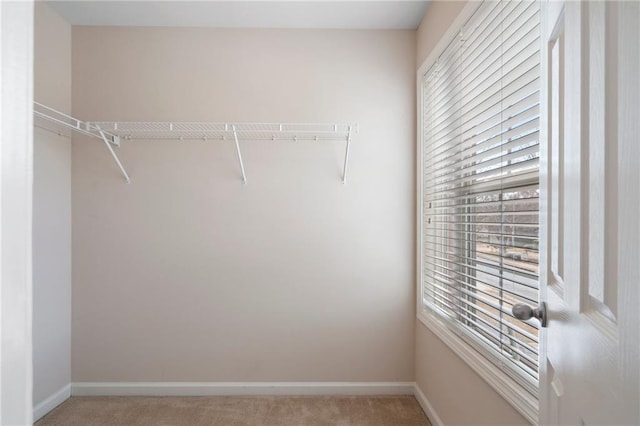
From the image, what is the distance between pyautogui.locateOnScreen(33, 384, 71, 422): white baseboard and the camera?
7.81 feet

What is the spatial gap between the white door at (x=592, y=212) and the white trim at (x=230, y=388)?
6.41 feet

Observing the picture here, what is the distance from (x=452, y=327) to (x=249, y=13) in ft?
7.50

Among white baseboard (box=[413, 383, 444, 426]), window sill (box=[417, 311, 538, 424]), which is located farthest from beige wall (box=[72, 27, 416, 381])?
window sill (box=[417, 311, 538, 424])

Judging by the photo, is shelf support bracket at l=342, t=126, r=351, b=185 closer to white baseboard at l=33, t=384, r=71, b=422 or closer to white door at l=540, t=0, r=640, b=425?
white door at l=540, t=0, r=640, b=425

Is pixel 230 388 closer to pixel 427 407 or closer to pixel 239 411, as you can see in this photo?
pixel 239 411

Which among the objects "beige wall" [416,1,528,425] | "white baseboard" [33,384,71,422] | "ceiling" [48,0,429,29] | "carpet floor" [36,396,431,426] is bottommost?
"carpet floor" [36,396,431,426]

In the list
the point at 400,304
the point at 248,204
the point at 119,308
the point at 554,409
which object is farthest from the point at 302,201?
the point at 554,409

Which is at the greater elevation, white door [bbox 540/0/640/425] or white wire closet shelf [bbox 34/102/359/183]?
white wire closet shelf [bbox 34/102/359/183]

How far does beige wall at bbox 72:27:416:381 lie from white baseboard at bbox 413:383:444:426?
0.50 feet

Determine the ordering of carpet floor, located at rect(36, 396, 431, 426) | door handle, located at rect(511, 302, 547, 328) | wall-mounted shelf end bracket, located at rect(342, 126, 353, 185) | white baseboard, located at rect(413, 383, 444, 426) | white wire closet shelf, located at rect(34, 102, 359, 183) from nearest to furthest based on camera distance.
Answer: door handle, located at rect(511, 302, 547, 328) < white baseboard, located at rect(413, 383, 444, 426) < carpet floor, located at rect(36, 396, 431, 426) < wall-mounted shelf end bracket, located at rect(342, 126, 353, 185) < white wire closet shelf, located at rect(34, 102, 359, 183)

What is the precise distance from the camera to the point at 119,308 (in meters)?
2.72

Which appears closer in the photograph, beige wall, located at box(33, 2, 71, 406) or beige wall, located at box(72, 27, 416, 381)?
beige wall, located at box(33, 2, 71, 406)

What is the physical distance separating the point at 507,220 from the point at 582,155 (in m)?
0.91

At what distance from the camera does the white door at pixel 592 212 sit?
1.61ft
